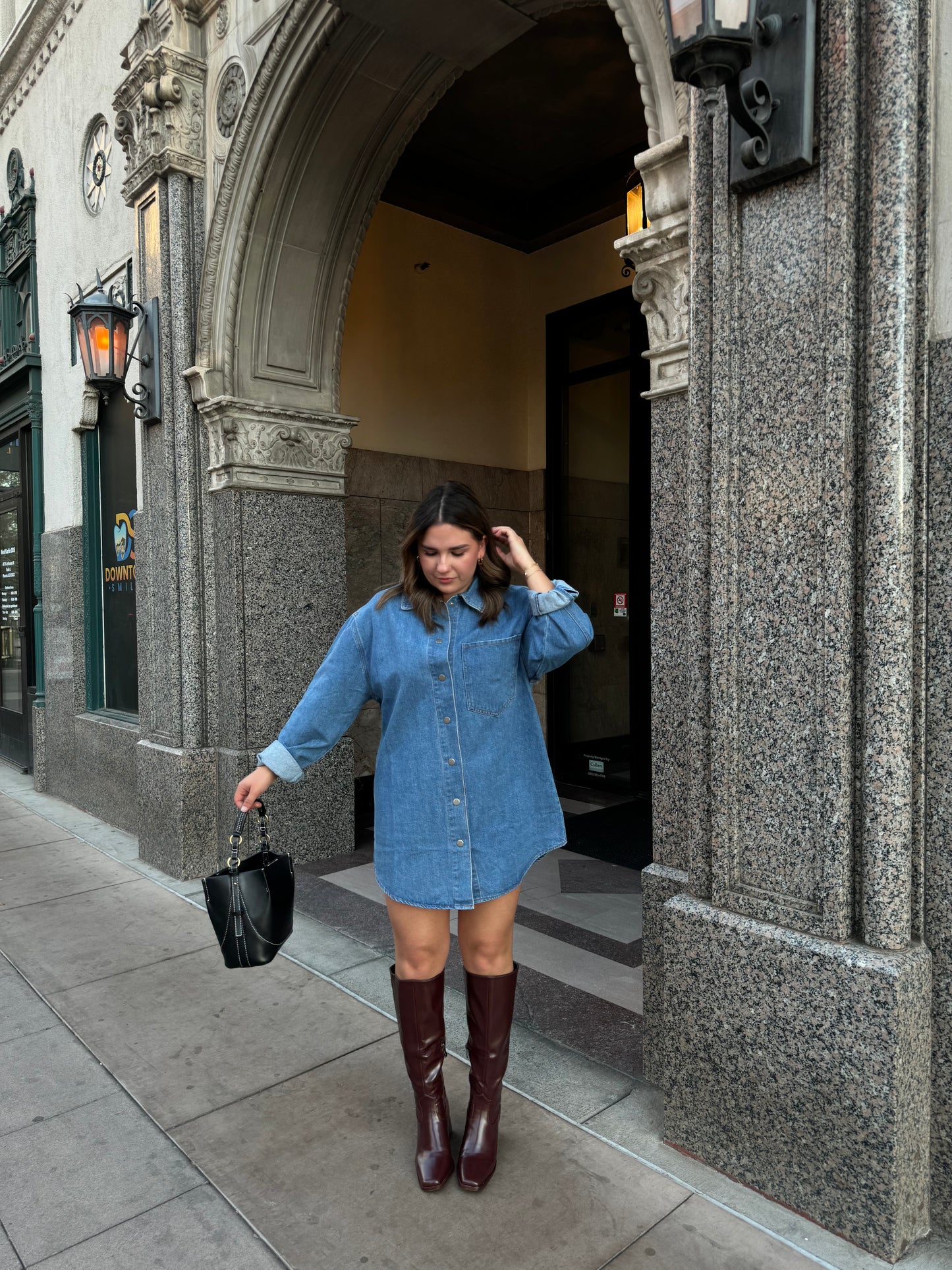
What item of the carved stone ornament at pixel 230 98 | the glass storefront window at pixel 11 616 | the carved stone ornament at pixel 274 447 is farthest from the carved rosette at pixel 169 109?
the glass storefront window at pixel 11 616

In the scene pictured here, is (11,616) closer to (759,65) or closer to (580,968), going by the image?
(580,968)

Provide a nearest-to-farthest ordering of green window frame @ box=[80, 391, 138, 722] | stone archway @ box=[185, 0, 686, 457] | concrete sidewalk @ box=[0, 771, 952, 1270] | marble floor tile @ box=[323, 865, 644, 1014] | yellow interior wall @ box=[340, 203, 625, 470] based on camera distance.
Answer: concrete sidewalk @ box=[0, 771, 952, 1270]
marble floor tile @ box=[323, 865, 644, 1014]
stone archway @ box=[185, 0, 686, 457]
green window frame @ box=[80, 391, 138, 722]
yellow interior wall @ box=[340, 203, 625, 470]

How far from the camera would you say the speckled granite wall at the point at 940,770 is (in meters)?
2.28

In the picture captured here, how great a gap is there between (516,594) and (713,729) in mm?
711

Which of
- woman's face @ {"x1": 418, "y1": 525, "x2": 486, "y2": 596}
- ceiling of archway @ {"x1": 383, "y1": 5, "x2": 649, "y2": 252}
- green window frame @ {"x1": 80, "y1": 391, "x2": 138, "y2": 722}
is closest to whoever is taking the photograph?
woman's face @ {"x1": 418, "y1": 525, "x2": 486, "y2": 596}

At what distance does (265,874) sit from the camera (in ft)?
8.84

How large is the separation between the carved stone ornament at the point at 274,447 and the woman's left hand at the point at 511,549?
3387mm

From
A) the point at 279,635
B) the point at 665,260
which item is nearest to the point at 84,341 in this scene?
the point at 279,635

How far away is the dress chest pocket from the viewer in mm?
2562

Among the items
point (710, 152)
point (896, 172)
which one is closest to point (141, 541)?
point (710, 152)

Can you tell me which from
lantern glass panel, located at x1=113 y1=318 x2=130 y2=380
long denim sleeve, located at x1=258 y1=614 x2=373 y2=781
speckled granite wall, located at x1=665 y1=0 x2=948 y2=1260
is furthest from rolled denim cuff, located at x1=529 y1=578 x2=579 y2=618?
lantern glass panel, located at x1=113 y1=318 x2=130 y2=380

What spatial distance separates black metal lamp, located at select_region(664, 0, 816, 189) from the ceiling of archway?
3904 millimetres

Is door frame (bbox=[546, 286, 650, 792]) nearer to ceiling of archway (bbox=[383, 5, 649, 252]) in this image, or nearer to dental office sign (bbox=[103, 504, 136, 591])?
ceiling of archway (bbox=[383, 5, 649, 252])

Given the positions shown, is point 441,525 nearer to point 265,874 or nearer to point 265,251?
point 265,874
